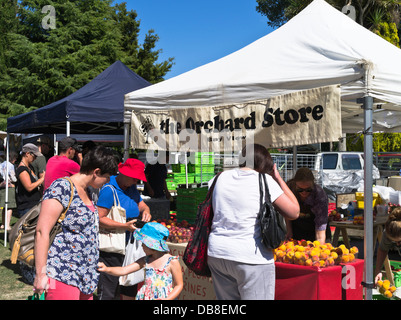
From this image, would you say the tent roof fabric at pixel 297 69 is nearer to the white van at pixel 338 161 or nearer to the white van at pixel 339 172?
the white van at pixel 339 172

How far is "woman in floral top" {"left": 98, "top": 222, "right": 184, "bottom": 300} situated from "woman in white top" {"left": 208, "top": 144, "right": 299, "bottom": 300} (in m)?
0.31

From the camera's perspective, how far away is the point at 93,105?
23.1ft

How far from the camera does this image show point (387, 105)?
15.5 feet

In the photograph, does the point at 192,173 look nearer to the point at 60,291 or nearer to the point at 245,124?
the point at 245,124

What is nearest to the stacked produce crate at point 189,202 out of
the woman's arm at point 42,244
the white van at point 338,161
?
the woman's arm at point 42,244

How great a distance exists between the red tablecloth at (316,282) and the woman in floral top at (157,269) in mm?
937

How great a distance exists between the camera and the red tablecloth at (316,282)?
343 centimetres

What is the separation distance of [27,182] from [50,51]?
58.0 ft

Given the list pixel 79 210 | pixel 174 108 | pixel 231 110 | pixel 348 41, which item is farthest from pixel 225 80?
pixel 79 210

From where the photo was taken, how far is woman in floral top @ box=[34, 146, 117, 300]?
2.61 meters

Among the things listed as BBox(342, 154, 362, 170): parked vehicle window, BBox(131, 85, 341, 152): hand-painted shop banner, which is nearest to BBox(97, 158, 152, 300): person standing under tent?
BBox(131, 85, 341, 152): hand-painted shop banner

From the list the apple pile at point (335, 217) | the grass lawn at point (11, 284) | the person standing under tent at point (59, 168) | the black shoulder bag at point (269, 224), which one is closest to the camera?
the black shoulder bag at point (269, 224)

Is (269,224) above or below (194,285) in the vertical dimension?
above

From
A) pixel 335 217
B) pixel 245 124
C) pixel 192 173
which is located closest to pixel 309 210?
pixel 245 124
